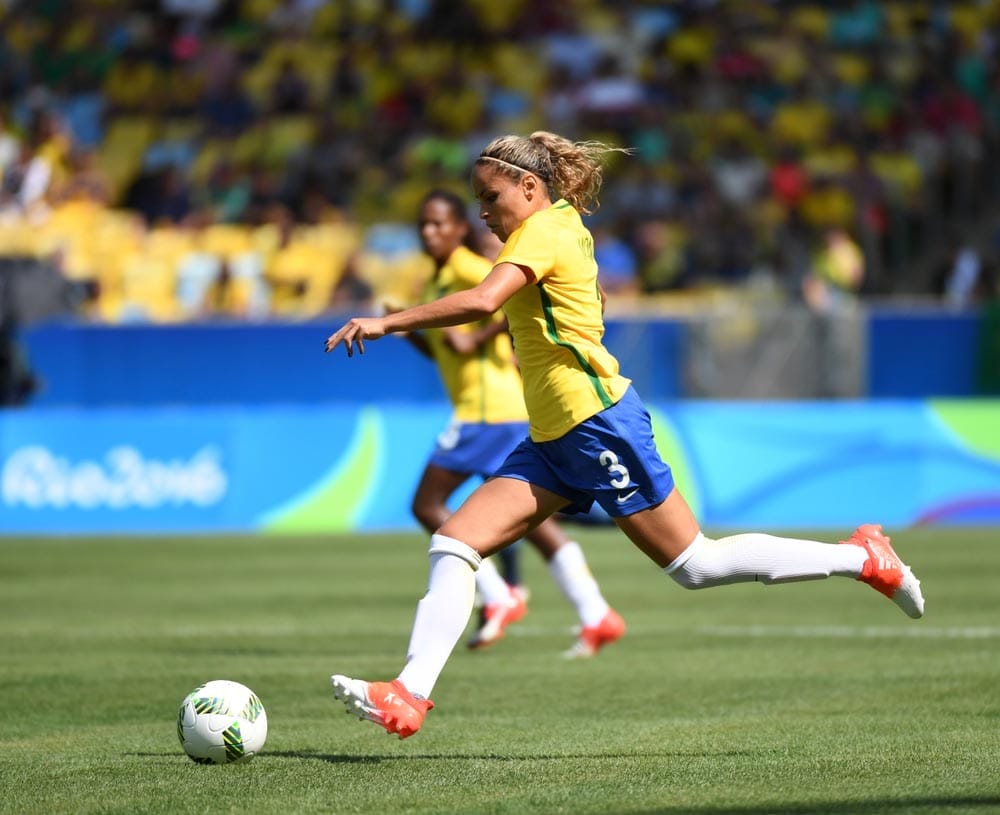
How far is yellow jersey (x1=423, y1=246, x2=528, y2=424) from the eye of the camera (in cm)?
1070

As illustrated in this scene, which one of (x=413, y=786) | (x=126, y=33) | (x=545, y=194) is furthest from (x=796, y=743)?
(x=126, y=33)

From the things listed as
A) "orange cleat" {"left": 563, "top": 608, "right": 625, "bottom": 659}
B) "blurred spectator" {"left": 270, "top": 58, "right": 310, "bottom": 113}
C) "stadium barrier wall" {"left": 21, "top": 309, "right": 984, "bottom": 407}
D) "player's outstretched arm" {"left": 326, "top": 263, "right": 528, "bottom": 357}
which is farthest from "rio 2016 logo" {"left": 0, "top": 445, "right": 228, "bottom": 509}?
"player's outstretched arm" {"left": 326, "top": 263, "right": 528, "bottom": 357}

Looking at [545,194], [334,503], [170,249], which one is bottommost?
[334,503]

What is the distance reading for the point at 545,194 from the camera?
705 cm

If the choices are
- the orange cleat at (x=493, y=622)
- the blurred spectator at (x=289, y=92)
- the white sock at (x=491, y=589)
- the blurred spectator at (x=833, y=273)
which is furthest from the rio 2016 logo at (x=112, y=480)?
the blurred spectator at (x=289, y=92)

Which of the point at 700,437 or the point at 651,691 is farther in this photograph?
the point at 700,437

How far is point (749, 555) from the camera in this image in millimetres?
7066

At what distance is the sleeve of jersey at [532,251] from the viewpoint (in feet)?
21.8

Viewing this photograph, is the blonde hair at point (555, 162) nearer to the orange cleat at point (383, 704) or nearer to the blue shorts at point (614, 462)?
the blue shorts at point (614, 462)

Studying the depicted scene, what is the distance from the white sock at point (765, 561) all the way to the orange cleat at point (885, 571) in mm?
45

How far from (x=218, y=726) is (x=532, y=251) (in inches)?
77.9

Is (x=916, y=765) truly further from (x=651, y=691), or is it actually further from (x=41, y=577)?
(x=41, y=577)

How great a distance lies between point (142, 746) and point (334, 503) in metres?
11.9

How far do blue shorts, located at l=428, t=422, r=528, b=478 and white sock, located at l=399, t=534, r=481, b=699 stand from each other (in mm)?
3695
